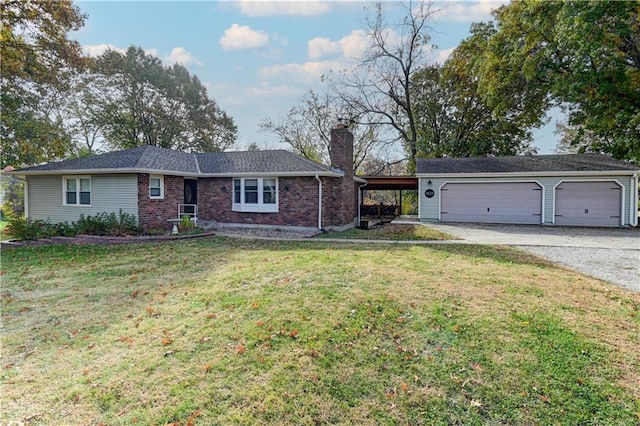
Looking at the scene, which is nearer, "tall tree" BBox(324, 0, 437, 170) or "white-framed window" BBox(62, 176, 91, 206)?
"white-framed window" BBox(62, 176, 91, 206)

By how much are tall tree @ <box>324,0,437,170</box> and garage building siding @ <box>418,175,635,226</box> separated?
28.3 ft

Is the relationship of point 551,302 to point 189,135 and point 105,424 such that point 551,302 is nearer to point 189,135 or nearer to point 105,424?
point 105,424

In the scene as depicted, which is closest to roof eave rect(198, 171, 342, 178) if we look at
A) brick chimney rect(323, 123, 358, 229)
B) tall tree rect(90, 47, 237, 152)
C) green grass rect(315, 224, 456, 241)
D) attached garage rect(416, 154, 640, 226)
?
brick chimney rect(323, 123, 358, 229)

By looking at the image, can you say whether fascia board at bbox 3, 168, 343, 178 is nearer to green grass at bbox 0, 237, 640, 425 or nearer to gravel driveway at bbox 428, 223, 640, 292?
gravel driveway at bbox 428, 223, 640, 292

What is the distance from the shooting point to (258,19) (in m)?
12.1

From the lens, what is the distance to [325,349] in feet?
12.3

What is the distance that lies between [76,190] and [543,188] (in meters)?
20.9

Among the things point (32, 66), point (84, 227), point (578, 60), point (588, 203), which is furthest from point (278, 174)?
point (578, 60)

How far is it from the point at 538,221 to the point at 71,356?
1821 cm

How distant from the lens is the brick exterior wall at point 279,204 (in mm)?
13984

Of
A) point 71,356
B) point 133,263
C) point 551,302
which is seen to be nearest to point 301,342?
point 71,356

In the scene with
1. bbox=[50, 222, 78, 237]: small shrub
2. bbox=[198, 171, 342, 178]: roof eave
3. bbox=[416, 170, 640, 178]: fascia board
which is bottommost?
bbox=[50, 222, 78, 237]: small shrub

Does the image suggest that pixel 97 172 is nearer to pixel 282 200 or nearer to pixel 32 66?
pixel 32 66

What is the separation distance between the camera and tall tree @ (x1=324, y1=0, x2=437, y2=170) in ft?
80.5
